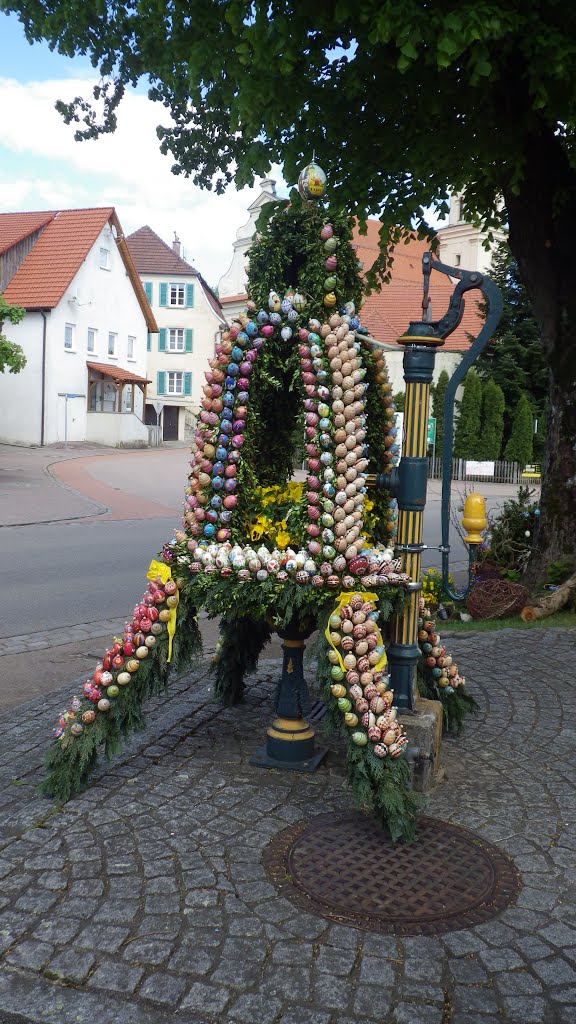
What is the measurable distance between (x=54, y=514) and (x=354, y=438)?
1295 centimetres

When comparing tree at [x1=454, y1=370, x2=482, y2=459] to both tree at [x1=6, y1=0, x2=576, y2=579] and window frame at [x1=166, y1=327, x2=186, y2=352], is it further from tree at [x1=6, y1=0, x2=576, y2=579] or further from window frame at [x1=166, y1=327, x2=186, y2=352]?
tree at [x1=6, y1=0, x2=576, y2=579]

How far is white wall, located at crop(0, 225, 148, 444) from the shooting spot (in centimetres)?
3366

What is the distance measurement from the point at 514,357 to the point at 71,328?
17.9 meters

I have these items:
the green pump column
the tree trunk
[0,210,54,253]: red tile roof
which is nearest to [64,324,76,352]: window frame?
[0,210,54,253]: red tile roof

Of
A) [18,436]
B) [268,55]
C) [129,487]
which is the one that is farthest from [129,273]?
[268,55]

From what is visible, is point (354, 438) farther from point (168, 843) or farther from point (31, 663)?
point (31, 663)

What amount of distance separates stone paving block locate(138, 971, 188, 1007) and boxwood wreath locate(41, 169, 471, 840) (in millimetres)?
1253

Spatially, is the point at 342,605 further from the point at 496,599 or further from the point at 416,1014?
the point at 496,599

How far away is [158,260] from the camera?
47.4 m

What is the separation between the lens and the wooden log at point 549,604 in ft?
26.3

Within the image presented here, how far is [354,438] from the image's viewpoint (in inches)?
155

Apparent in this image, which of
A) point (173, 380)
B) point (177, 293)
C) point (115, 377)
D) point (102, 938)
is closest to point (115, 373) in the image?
point (115, 377)

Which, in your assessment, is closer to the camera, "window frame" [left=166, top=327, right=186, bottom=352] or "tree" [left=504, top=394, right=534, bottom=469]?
"tree" [left=504, top=394, right=534, bottom=469]

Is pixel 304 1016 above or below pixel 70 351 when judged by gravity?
below
